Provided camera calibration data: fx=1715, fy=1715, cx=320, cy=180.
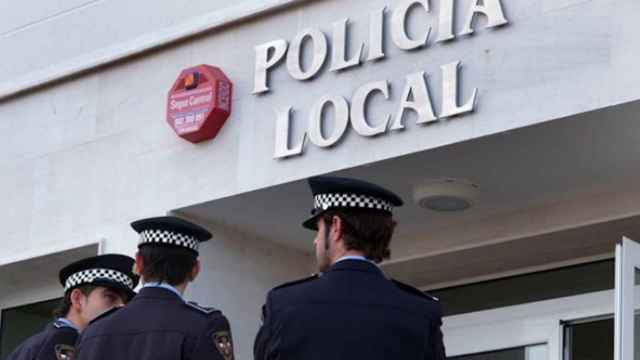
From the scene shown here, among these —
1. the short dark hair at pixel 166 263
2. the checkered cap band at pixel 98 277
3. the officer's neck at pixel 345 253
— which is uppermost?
the checkered cap band at pixel 98 277

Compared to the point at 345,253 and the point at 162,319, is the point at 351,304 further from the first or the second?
the point at 162,319

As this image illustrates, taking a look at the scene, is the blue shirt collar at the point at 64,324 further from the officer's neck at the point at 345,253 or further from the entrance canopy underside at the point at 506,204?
the officer's neck at the point at 345,253

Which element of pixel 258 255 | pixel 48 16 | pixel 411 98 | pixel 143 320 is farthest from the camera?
pixel 48 16

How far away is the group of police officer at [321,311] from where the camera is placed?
16.5 ft

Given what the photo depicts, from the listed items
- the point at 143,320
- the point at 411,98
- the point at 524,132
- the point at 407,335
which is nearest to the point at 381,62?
the point at 411,98

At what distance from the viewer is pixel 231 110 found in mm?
8492

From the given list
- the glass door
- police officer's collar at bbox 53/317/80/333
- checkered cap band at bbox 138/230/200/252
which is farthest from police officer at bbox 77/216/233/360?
the glass door

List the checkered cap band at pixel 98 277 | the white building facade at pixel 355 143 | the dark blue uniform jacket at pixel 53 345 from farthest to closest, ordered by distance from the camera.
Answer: the white building facade at pixel 355 143
the checkered cap band at pixel 98 277
the dark blue uniform jacket at pixel 53 345

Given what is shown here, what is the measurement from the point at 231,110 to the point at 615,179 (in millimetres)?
1916

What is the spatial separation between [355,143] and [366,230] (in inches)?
108

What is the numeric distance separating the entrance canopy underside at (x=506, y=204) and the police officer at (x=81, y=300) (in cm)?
144

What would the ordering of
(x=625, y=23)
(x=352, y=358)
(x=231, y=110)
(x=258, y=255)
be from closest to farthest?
(x=352, y=358) < (x=625, y=23) < (x=231, y=110) < (x=258, y=255)

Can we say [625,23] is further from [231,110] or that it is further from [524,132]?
[231,110]

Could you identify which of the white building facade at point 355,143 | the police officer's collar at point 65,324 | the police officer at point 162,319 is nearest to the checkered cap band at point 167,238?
the police officer at point 162,319
